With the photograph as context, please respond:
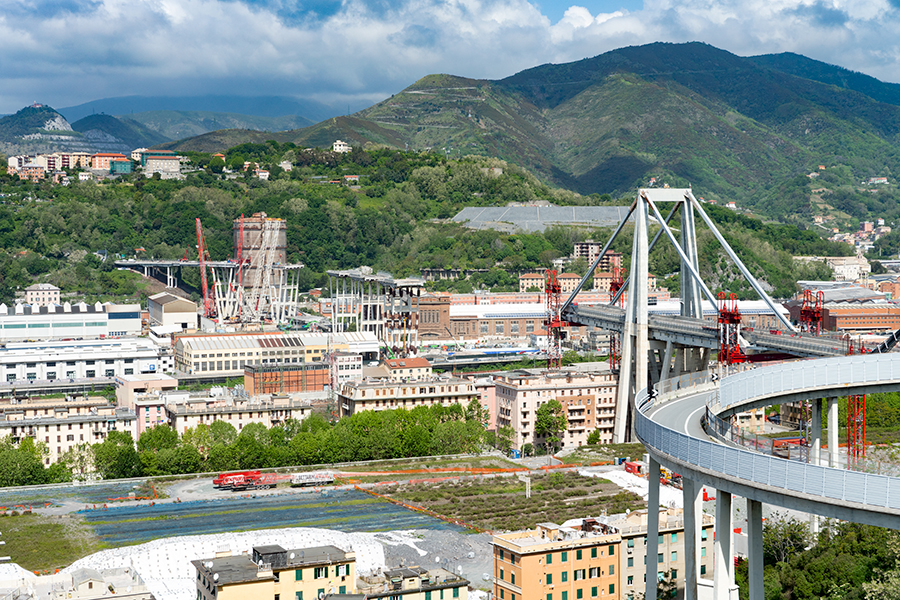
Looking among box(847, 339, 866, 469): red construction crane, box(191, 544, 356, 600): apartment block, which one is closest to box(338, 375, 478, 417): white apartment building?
box(191, 544, 356, 600): apartment block

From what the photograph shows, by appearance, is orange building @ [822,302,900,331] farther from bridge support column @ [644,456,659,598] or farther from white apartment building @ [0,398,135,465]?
bridge support column @ [644,456,659,598]

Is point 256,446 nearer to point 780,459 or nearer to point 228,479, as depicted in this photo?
point 228,479

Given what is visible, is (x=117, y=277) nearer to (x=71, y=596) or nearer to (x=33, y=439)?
(x=33, y=439)

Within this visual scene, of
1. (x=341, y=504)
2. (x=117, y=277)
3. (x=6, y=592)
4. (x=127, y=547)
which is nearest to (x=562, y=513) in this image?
(x=341, y=504)

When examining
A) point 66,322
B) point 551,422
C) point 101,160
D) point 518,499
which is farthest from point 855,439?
point 101,160

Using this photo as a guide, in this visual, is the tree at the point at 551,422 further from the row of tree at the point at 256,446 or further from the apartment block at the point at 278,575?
the apartment block at the point at 278,575

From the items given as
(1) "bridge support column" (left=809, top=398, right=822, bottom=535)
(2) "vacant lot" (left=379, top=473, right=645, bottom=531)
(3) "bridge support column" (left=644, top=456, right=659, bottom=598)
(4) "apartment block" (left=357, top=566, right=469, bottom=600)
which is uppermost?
(1) "bridge support column" (left=809, top=398, right=822, bottom=535)
